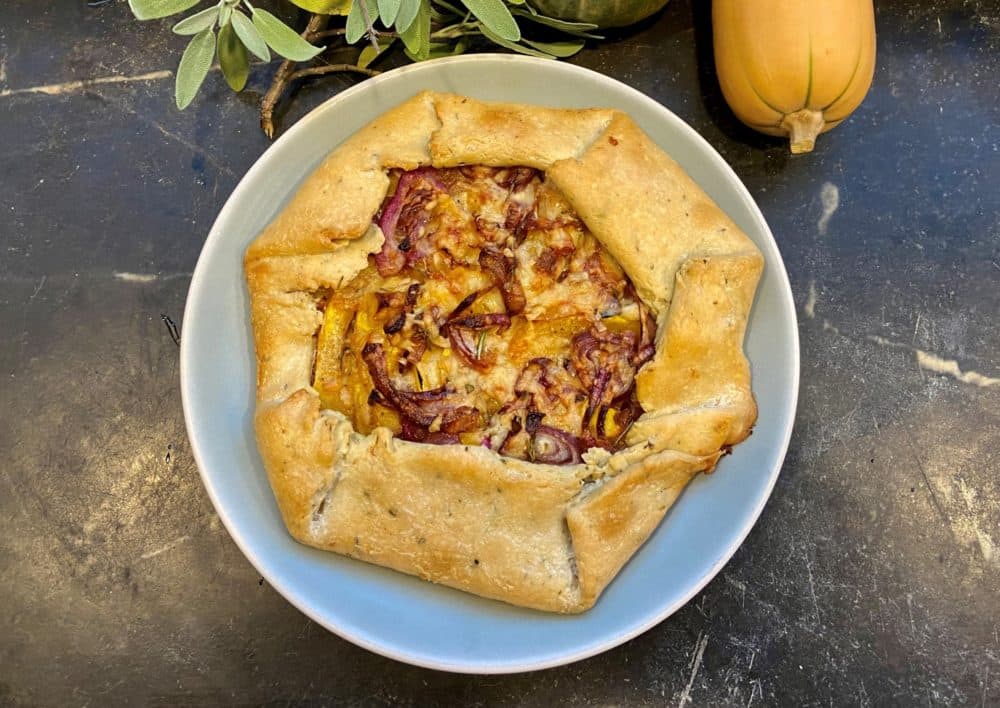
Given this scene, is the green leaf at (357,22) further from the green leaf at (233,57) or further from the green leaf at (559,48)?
the green leaf at (559,48)

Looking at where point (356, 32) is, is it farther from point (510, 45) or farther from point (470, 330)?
point (470, 330)

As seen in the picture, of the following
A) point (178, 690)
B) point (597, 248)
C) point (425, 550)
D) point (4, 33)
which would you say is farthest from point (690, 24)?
point (178, 690)

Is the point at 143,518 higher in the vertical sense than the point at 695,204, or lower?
lower

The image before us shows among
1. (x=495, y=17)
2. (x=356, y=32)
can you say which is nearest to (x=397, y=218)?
(x=356, y=32)

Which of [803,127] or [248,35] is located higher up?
[248,35]

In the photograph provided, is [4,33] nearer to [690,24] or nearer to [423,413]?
[423,413]

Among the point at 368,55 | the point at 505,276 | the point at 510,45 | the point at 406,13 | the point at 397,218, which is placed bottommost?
the point at 505,276

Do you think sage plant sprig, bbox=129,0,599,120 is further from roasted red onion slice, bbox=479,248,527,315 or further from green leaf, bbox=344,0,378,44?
roasted red onion slice, bbox=479,248,527,315

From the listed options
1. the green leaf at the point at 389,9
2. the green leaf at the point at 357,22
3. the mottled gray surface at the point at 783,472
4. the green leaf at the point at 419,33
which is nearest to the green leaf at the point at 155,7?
the green leaf at the point at 357,22
